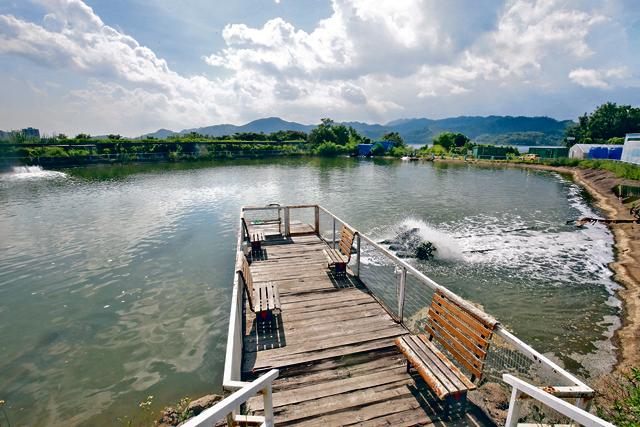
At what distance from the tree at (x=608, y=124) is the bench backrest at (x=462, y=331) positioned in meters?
91.0

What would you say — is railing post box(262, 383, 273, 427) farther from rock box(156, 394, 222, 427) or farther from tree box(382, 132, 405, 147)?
tree box(382, 132, 405, 147)

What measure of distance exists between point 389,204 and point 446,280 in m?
15.3

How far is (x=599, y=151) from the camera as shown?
54.2 meters

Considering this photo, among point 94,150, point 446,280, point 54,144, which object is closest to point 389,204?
point 446,280

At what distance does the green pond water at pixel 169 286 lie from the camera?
7316mm

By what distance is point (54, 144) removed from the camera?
6931cm

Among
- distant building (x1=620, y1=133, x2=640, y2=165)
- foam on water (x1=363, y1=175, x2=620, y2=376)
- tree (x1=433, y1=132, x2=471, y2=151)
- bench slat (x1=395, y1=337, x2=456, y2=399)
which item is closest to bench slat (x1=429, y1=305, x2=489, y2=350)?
bench slat (x1=395, y1=337, x2=456, y2=399)

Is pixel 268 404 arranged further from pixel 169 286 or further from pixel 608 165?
pixel 608 165

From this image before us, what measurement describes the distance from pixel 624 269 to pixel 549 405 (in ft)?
51.8

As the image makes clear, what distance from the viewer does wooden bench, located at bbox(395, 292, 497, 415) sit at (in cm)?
400

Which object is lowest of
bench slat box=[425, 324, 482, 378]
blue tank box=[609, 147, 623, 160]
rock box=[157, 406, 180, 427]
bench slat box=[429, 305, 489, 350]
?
rock box=[157, 406, 180, 427]

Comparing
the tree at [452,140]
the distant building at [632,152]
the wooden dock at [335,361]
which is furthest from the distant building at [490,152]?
the wooden dock at [335,361]

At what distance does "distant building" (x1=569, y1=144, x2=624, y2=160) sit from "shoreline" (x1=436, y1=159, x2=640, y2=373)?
A: 24.3 meters

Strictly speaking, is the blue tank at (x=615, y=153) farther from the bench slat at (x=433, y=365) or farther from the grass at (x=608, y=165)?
the bench slat at (x=433, y=365)
